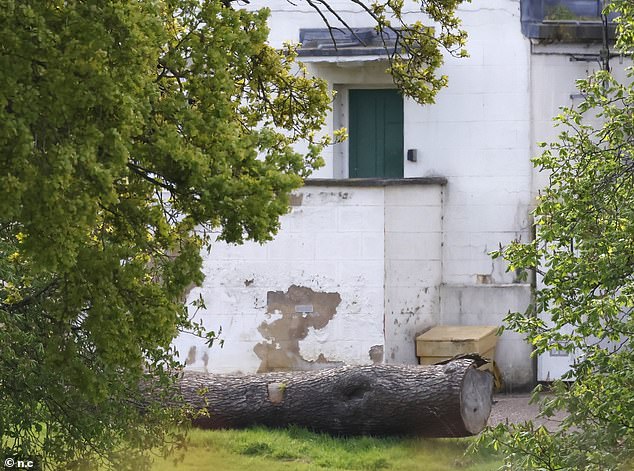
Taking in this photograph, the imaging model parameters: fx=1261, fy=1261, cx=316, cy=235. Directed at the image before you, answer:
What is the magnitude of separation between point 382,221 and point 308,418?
4.62 m

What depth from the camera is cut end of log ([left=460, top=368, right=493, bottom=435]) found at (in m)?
13.5

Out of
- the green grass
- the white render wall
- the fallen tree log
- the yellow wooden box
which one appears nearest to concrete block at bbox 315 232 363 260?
the white render wall

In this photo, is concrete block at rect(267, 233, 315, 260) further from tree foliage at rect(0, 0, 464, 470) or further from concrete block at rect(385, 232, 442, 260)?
tree foliage at rect(0, 0, 464, 470)

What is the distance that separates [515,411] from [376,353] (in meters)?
2.24

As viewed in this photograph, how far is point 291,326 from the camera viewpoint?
18.0 meters

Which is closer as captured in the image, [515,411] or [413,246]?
[515,411]

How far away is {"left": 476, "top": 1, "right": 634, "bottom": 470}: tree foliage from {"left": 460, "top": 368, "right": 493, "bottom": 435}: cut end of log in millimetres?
3826

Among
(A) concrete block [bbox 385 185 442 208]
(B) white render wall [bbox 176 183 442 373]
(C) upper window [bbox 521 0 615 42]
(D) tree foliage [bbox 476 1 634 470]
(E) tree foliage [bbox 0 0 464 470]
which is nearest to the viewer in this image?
(E) tree foliage [bbox 0 0 464 470]

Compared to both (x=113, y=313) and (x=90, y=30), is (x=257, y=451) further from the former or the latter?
(x=90, y=30)

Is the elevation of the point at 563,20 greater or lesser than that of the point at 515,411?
greater

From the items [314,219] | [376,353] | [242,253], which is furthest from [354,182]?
[376,353]

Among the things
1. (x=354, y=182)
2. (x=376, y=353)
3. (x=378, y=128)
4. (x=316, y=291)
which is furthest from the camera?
(x=378, y=128)

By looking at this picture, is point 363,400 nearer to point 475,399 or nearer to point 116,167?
point 475,399

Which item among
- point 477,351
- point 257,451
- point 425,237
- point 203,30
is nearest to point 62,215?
point 203,30
